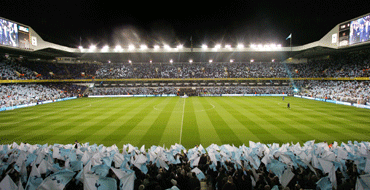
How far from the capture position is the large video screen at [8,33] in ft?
93.5

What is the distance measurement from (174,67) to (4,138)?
49.2 metres

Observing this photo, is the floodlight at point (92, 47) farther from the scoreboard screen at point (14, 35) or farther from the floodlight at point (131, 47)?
the scoreboard screen at point (14, 35)

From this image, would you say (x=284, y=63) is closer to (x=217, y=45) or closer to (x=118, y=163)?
Result: (x=217, y=45)

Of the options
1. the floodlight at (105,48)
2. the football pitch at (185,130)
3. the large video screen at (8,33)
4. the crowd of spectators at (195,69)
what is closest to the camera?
the football pitch at (185,130)

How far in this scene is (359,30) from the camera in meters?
30.4

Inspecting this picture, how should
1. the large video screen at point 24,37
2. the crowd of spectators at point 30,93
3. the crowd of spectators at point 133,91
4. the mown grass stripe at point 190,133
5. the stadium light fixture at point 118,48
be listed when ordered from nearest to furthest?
the mown grass stripe at point 190,133 < the crowd of spectators at point 30,93 < the large video screen at point 24,37 < the stadium light fixture at point 118,48 < the crowd of spectators at point 133,91

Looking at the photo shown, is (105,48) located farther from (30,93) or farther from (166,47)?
(30,93)

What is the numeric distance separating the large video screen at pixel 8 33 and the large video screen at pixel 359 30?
6107 centimetres

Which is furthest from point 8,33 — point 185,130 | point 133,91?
point 185,130

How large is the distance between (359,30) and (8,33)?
62.0 metres

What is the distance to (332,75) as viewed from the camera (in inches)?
1689

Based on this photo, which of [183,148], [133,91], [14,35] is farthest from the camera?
[133,91]

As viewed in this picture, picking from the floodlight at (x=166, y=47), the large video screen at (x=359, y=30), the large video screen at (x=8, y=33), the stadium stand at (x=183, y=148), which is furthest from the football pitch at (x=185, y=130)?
the floodlight at (x=166, y=47)

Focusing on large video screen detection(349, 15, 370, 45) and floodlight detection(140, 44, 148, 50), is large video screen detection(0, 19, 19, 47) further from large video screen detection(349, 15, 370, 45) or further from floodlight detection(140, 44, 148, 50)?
large video screen detection(349, 15, 370, 45)
